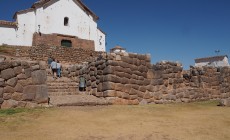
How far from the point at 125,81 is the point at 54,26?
24.3 m

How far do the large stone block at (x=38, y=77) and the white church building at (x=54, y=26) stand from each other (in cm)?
2403

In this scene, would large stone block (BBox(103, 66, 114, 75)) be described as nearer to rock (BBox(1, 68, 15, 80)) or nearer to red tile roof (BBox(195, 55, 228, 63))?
rock (BBox(1, 68, 15, 80))

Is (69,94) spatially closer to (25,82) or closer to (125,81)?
(125,81)

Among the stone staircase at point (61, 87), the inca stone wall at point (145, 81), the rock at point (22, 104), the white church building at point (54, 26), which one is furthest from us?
the white church building at point (54, 26)

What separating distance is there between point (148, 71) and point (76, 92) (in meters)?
3.21

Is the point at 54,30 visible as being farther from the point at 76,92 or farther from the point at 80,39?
the point at 76,92

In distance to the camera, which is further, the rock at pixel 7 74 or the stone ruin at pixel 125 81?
the stone ruin at pixel 125 81

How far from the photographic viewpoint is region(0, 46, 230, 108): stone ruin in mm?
8023

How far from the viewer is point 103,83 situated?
10508 mm

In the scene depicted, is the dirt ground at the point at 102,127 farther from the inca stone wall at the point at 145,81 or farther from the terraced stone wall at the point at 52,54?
the terraced stone wall at the point at 52,54

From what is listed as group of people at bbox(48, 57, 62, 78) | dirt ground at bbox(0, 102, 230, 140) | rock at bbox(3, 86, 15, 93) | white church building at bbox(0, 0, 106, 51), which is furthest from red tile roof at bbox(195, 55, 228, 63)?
rock at bbox(3, 86, 15, 93)

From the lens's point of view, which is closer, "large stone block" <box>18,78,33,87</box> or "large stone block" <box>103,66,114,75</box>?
"large stone block" <box>18,78,33,87</box>

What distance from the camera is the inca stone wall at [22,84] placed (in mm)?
7793

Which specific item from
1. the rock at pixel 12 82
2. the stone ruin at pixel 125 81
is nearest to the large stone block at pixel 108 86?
the stone ruin at pixel 125 81
